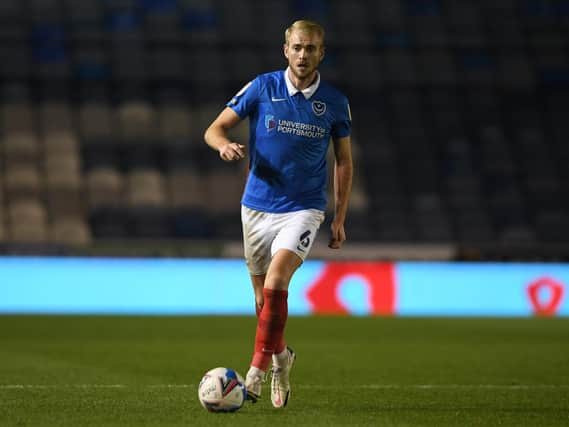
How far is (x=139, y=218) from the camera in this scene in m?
18.4

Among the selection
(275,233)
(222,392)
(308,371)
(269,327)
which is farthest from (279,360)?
(308,371)

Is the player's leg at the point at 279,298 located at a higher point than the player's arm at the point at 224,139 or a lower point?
lower

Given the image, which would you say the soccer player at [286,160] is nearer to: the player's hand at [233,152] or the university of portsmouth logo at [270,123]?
the university of portsmouth logo at [270,123]

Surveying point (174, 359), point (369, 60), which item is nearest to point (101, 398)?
point (174, 359)

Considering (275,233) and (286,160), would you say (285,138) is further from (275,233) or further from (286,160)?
(275,233)

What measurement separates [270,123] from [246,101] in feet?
0.54

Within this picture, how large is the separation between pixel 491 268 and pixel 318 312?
2.39 metres

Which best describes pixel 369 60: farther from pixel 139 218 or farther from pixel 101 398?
pixel 101 398

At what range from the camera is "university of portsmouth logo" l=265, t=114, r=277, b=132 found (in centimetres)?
579

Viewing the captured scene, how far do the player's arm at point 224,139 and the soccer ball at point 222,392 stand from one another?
98cm

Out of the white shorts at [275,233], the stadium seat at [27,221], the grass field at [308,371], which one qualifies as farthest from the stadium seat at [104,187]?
the white shorts at [275,233]

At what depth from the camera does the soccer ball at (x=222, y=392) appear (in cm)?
540

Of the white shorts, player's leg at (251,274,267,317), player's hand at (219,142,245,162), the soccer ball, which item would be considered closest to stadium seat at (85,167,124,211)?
player's leg at (251,274,267,317)

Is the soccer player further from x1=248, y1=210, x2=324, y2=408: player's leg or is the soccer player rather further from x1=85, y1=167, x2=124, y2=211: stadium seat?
x1=85, y1=167, x2=124, y2=211: stadium seat
